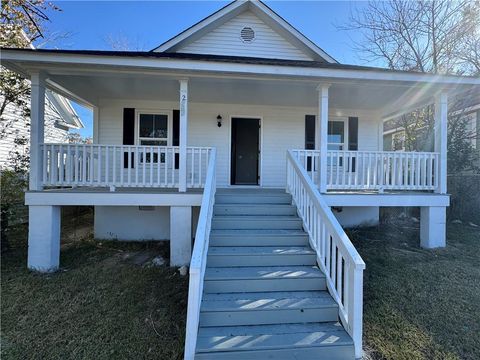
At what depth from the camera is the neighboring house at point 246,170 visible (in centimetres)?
327

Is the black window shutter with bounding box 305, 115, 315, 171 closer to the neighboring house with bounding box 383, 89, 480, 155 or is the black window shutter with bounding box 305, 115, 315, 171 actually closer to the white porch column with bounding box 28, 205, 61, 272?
the neighboring house with bounding box 383, 89, 480, 155

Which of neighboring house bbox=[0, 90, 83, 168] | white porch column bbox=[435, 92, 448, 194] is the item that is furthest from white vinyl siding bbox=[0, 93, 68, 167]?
white porch column bbox=[435, 92, 448, 194]

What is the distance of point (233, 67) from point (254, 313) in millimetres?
4305

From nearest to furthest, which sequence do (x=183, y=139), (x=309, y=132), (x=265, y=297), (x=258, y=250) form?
(x=265, y=297)
(x=258, y=250)
(x=183, y=139)
(x=309, y=132)

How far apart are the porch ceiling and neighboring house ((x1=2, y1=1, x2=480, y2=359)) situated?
54mm

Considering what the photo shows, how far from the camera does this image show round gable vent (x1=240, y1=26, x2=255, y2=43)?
794 centimetres

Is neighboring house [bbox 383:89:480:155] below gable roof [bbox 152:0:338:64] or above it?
below

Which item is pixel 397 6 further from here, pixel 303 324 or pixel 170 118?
pixel 303 324

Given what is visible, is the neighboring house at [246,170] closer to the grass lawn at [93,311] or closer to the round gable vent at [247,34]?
the round gable vent at [247,34]

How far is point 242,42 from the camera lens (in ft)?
26.1

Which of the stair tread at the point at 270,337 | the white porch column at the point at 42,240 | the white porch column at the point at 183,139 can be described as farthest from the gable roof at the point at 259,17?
the stair tread at the point at 270,337

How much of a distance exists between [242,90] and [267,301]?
15.8 ft

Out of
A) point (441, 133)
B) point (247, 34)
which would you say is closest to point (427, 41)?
point (441, 133)

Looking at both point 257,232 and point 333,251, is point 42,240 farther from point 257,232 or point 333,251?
point 333,251
